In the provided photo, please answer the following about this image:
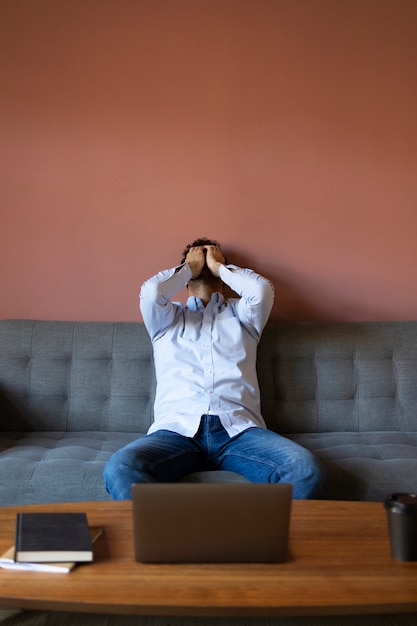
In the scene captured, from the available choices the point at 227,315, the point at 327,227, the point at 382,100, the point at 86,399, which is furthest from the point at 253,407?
the point at 382,100

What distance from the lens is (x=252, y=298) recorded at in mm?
2393

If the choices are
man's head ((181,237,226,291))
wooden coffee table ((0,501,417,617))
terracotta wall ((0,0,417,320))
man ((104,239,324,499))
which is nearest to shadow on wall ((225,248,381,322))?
terracotta wall ((0,0,417,320))

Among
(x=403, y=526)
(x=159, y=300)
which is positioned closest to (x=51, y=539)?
(x=403, y=526)

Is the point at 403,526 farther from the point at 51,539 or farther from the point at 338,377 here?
the point at 338,377

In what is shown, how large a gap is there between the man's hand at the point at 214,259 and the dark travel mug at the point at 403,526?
4.72ft

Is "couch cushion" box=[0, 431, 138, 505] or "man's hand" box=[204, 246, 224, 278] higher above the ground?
"man's hand" box=[204, 246, 224, 278]

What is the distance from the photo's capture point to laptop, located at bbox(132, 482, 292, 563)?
1167 millimetres

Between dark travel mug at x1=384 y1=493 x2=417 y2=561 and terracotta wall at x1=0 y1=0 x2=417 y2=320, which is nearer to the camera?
dark travel mug at x1=384 y1=493 x2=417 y2=561

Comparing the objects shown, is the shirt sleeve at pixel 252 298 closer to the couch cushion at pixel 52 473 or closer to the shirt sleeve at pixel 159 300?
the shirt sleeve at pixel 159 300

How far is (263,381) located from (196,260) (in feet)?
1.83

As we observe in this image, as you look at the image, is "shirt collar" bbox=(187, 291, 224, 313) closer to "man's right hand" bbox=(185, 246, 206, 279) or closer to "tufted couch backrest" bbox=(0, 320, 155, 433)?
"man's right hand" bbox=(185, 246, 206, 279)

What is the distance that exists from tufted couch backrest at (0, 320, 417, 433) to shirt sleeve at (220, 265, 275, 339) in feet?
0.68

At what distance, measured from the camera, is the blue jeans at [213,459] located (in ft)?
6.05

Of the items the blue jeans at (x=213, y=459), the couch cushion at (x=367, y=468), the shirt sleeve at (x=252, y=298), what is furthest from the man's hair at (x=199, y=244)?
the couch cushion at (x=367, y=468)
